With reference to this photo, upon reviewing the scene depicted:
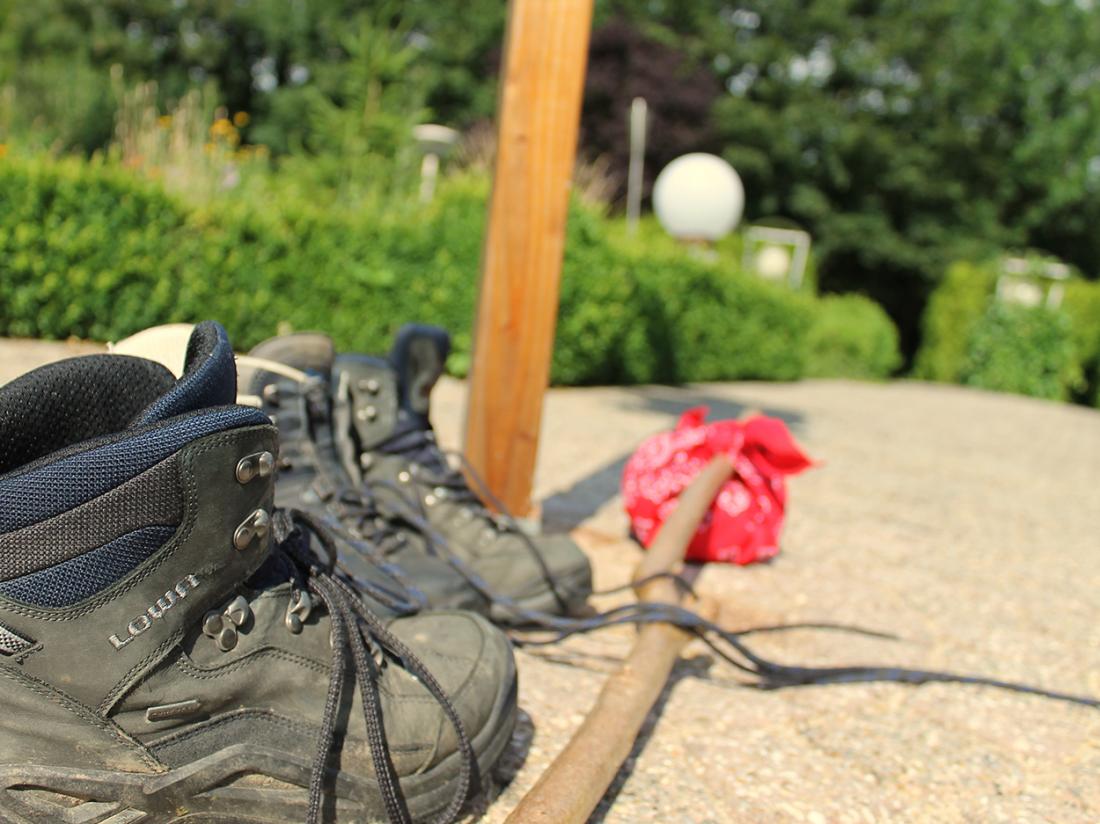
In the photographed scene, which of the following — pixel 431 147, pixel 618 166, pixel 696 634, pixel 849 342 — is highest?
pixel 618 166

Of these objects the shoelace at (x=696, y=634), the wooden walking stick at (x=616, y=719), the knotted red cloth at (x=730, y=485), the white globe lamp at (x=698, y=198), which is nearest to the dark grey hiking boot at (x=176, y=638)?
the wooden walking stick at (x=616, y=719)

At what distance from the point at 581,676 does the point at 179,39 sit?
3242 cm

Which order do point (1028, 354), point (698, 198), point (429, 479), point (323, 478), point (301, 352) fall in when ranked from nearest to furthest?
point (323, 478) → point (301, 352) → point (429, 479) → point (698, 198) → point (1028, 354)

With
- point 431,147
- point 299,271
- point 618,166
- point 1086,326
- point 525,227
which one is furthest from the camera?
point 618,166

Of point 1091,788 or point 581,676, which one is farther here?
point 581,676

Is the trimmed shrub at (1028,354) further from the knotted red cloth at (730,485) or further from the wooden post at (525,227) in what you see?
the wooden post at (525,227)

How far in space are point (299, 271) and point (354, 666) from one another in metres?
5.97

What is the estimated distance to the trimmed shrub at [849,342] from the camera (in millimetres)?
18625

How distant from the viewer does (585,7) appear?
9.45 ft

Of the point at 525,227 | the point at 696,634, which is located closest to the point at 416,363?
the point at 525,227

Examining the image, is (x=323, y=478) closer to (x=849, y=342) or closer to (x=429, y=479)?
(x=429, y=479)

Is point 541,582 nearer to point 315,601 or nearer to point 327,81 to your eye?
point 315,601

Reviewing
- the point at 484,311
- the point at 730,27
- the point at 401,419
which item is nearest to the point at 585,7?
the point at 484,311

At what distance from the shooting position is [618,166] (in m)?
25.3
